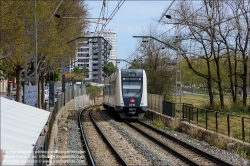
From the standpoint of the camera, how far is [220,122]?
784 inches

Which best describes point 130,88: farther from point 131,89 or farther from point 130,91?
point 130,91

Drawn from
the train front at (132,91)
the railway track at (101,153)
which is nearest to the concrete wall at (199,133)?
the train front at (132,91)

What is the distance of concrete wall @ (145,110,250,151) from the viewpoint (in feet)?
55.8

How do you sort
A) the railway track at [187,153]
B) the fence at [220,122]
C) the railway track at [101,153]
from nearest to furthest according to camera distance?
the railway track at [187,153], the railway track at [101,153], the fence at [220,122]

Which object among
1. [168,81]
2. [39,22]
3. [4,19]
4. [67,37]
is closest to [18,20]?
[4,19]

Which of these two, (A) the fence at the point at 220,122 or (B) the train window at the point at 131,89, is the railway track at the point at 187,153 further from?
(B) the train window at the point at 131,89

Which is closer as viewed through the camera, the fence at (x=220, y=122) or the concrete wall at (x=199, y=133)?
the concrete wall at (x=199, y=133)

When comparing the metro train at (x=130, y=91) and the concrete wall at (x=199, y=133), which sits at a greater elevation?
the metro train at (x=130, y=91)

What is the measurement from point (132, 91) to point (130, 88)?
0.80 feet

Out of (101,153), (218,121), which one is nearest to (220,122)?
(218,121)

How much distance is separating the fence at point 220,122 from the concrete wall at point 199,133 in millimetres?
465

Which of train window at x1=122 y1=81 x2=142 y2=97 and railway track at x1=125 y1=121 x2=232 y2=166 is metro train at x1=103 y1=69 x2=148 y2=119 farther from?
railway track at x1=125 y1=121 x2=232 y2=166

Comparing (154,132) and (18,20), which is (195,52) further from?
(18,20)

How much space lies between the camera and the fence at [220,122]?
18.3 meters
